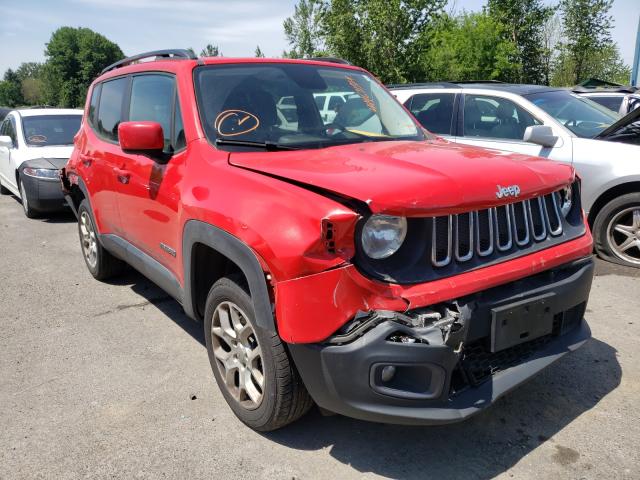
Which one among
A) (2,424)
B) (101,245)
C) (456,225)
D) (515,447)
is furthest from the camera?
(101,245)

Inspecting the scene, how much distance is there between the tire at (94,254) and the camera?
16.7 feet

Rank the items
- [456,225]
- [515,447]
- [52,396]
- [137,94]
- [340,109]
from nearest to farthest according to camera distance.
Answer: [456,225], [515,447], [52,396], [340,109], [137,94]

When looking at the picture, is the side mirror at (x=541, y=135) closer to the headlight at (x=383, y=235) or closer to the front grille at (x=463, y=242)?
the front grille at (x=463, y=242)

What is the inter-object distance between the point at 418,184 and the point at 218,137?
132cm

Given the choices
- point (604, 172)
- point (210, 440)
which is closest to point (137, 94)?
point (210, 440)

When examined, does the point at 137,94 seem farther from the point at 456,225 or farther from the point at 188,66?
the point at 456,225

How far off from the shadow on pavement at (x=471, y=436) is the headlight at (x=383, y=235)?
3.47 feet

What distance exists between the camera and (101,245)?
498 centimetres

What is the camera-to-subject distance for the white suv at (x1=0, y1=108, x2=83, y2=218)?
808 cm

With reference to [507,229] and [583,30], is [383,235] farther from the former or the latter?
[583,30]

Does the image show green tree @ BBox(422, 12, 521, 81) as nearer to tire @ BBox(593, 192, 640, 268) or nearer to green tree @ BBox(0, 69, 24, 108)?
tire @ BBox(593, 192, 640, 268)

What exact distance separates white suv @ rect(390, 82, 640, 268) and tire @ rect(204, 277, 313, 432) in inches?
144

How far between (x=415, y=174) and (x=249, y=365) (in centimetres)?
126

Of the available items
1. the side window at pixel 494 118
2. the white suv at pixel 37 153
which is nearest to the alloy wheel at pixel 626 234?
the side window at pixel 494 118
